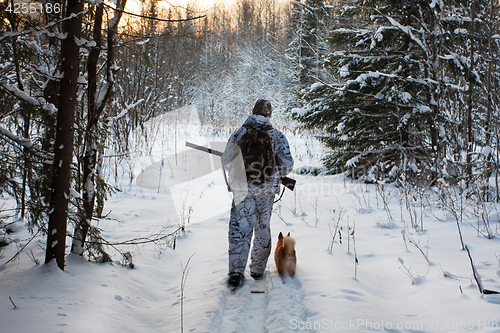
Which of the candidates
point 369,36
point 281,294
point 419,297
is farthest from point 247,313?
point 369,36

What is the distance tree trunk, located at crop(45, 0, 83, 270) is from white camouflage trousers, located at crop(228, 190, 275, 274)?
143cm

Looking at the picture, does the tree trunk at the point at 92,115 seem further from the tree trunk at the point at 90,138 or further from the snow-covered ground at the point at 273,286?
the snow-covered ground at the point at 273,286

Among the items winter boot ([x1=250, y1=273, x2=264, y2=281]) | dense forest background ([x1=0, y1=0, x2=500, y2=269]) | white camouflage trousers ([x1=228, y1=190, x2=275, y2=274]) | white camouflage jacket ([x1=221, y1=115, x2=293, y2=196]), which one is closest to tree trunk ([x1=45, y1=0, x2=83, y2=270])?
dense forest background ([x1=0, y1=0, x2=500, y2=269])

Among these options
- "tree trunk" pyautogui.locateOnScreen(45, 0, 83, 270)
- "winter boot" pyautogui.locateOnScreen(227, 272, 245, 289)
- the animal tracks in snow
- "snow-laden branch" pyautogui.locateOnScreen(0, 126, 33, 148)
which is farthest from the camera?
"winter boot" pyautogui.locateOnScreen(227, 272, 245, 289)

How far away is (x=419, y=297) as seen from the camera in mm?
2410

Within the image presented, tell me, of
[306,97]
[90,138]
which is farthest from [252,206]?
[306,97]

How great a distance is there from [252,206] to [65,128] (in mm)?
1730

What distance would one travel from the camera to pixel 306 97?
681cm

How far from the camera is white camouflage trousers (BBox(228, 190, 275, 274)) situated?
284 centimetres

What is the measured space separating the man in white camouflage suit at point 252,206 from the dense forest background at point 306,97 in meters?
1.09

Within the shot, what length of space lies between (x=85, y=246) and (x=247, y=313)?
6.01 ft

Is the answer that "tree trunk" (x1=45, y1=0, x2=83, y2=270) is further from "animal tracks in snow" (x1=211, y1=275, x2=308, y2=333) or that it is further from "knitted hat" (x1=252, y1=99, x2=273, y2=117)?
"knitted hat" (x1=252, y1=99, x2=273, y2=117)

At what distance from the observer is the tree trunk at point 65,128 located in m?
2.28

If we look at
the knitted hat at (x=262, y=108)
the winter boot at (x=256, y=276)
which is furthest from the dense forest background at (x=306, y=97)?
the winter boot at (x=256, y=276)
